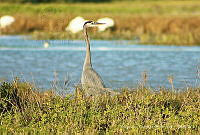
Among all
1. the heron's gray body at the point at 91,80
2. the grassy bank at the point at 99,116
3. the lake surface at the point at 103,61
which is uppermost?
the heron's gray body at the point at 91,80

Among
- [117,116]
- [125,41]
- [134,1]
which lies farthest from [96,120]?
[134,1]

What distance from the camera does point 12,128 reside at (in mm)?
7910

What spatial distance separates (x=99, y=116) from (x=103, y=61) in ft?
41.9

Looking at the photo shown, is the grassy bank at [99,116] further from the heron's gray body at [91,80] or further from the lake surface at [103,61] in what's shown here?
the lake surface at [103,61]

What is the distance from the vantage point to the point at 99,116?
324 inches

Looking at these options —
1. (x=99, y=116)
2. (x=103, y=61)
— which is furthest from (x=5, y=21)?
(x=99, y=116)

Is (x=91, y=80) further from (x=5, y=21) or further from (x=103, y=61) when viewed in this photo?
(x=5, y=21)

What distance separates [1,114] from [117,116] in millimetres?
1649

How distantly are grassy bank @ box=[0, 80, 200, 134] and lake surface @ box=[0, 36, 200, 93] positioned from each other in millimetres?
4753

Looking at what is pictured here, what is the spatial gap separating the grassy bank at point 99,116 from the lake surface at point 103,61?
187 inches

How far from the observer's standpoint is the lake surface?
15727mm

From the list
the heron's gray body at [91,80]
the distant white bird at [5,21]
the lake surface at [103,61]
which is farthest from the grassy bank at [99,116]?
the distant white bird at [5,21]

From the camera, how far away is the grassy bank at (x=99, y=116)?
7996mm

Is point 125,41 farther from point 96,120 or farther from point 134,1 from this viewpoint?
point 134,1
